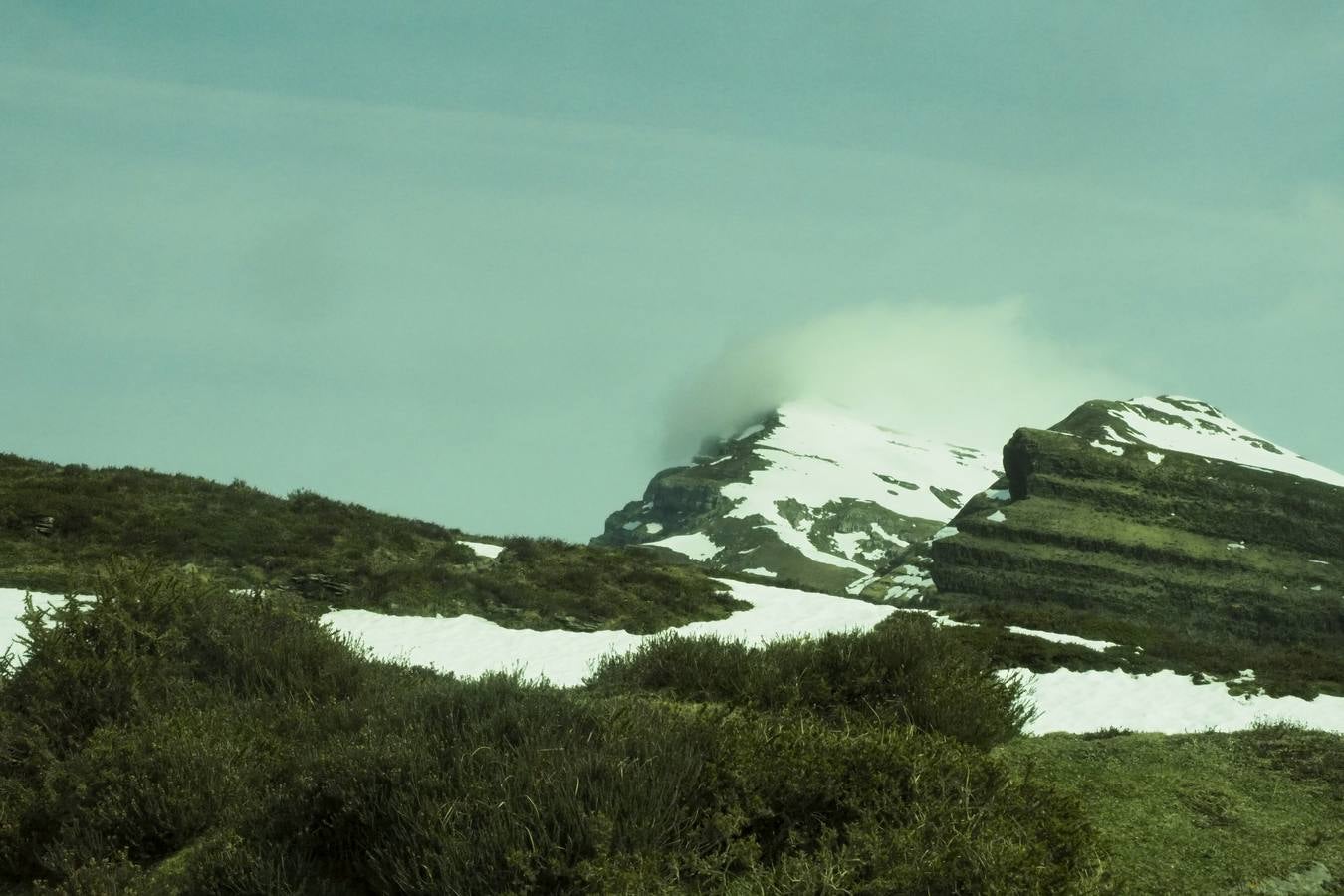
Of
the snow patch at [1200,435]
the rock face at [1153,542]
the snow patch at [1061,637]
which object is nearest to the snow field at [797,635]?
the snow patch at [1061,637]

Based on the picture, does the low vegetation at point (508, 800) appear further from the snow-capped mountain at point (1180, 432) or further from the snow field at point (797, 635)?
the snow-capped mountain at point (1180, 432)

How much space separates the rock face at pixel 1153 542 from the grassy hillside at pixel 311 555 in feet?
259

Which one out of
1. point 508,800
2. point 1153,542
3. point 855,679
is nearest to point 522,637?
point 855,679

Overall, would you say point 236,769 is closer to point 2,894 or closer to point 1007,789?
point 2,894

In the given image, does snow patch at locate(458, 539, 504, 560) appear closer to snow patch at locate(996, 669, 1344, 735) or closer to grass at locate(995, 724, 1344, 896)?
snow patch at locate(996, 669, 1344, 735)

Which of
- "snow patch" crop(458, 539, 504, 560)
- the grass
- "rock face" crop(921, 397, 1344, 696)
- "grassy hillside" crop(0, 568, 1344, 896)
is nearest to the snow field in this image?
"snow patch" crop(458, 539, 504, 560)

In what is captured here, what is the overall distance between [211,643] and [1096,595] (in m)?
119

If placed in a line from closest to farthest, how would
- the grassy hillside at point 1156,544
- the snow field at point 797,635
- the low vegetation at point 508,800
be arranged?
the low vegetation at point 508,800 < the snow field at point 797,635 < the grassy hillside at point 1156,544

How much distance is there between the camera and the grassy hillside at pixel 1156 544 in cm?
11419

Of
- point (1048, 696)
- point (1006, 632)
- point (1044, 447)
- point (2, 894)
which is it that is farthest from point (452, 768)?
point (1044, 447)

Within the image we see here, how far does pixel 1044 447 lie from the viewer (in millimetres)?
136625

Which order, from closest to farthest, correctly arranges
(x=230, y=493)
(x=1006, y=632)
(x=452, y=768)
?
(x=452, y=768) → (x=1006, y=632) → (x=230, y=493)

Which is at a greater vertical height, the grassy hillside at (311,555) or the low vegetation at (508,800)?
the grassy hillside at (311,555)

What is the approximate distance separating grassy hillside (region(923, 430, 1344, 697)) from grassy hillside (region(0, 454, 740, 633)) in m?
80.0
